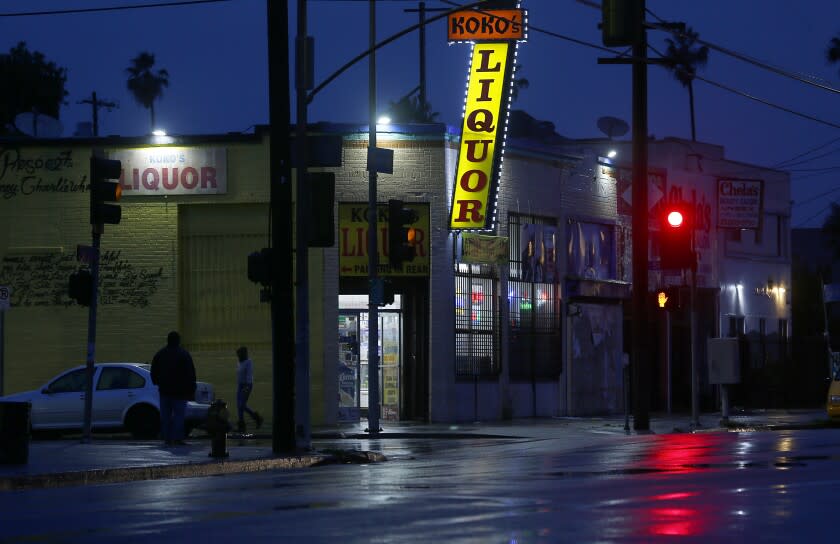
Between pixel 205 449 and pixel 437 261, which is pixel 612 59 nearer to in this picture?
pixel 437 261

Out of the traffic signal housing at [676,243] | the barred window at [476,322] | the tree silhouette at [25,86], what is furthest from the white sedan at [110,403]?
the tree silhouette at [25,86]

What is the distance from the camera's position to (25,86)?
74.1 metres

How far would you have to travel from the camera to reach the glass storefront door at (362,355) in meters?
33.6

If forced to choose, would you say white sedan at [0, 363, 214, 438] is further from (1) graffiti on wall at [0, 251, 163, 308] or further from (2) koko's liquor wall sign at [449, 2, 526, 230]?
(2) koko's liquor wall sign at [449, 2, 526, 230]

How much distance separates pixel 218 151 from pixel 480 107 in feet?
18.8

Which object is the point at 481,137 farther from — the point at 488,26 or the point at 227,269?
the point at 227,269

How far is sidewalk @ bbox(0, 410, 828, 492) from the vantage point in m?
17.7

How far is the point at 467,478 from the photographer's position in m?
16.3

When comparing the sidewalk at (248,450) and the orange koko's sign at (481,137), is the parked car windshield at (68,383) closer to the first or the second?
the sidewalk at (248,450)

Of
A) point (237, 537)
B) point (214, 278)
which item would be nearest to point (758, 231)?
point (214, 278)

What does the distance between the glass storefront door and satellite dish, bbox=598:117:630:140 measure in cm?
1256

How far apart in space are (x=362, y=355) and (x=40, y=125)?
9.78 m

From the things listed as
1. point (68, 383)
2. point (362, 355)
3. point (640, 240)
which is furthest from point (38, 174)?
point (640, 240)

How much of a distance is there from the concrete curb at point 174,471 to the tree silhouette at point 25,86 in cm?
5396
